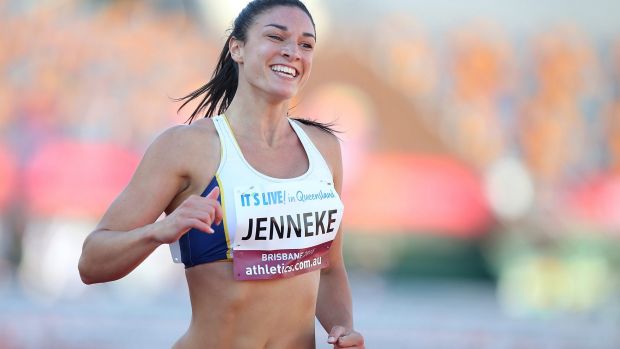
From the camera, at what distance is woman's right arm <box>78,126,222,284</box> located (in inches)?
99.2

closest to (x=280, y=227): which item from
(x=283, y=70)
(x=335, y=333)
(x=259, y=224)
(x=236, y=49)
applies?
(x=259, y=224)

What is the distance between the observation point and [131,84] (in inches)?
479

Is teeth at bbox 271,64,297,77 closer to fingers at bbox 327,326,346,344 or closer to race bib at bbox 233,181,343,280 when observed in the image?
race bib at bbox 233,181,343,280

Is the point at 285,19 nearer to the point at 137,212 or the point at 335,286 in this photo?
the point at 137,212

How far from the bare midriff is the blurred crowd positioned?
9.23 metres

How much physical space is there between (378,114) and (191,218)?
10.3 m

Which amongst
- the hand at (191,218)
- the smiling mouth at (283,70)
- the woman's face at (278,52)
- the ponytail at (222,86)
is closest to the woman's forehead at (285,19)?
the woman's face at (278,52)

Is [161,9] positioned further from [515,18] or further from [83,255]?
[83,255]

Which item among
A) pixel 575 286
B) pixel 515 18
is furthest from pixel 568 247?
pixel 515 18

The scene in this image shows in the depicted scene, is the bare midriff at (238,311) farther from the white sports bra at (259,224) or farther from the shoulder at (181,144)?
the shoulder at (181,144)

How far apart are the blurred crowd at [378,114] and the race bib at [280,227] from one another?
30.1ft

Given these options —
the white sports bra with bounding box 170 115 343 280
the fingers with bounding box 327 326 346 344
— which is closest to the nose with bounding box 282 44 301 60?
the white sports bra with bounding box 170 115 343 280

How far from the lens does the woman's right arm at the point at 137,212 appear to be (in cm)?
252

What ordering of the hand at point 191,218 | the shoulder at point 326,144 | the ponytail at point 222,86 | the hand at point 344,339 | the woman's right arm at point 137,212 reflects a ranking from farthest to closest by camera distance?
the ponytail at point 222,86 → the shoulder at point 326,144 → the hand at point 344,339 → the woman's right arm at point 137,212 → the hand at point 191,218
